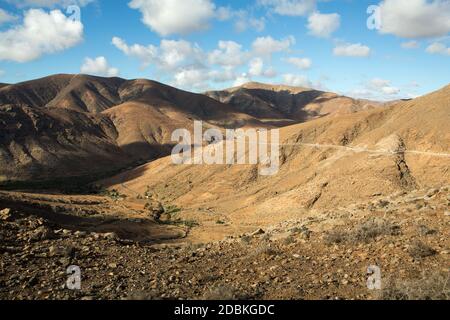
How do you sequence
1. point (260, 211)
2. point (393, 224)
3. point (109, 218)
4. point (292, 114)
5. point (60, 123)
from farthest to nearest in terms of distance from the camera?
point (292, 114)
point (60, 123)
point (260, 211)
point (109, 218)
point (393, 224)

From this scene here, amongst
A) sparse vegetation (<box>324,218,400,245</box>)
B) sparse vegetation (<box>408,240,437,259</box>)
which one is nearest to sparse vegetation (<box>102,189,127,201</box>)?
sparse vegetation (<box>324,218,400,245</box>)

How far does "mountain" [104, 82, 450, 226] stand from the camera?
29.0 m

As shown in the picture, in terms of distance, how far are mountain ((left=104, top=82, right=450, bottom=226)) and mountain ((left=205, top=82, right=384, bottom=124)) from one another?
111786mm

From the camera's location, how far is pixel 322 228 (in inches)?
472

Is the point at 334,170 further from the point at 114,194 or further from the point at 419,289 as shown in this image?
the point at 114,194

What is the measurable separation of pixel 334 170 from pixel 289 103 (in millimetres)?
162277

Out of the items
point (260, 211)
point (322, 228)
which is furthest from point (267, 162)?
point (322, 228)

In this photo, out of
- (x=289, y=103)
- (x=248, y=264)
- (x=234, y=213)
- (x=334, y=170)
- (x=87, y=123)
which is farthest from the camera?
(x=289, y=103)

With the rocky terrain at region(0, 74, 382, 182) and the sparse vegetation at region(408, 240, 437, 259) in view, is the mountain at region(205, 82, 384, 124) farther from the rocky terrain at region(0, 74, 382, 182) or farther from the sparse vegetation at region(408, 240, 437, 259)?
the sparse vegetation at region(408, 240, 437, 259)

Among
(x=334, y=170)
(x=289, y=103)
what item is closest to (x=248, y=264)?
(x=334, y=170)

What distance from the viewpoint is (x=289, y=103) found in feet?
626

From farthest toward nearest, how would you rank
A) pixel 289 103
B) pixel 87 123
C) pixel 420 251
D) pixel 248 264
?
pixel 289 103 → pixel 87 123 → pixel 248 264 → pixel 420 251
